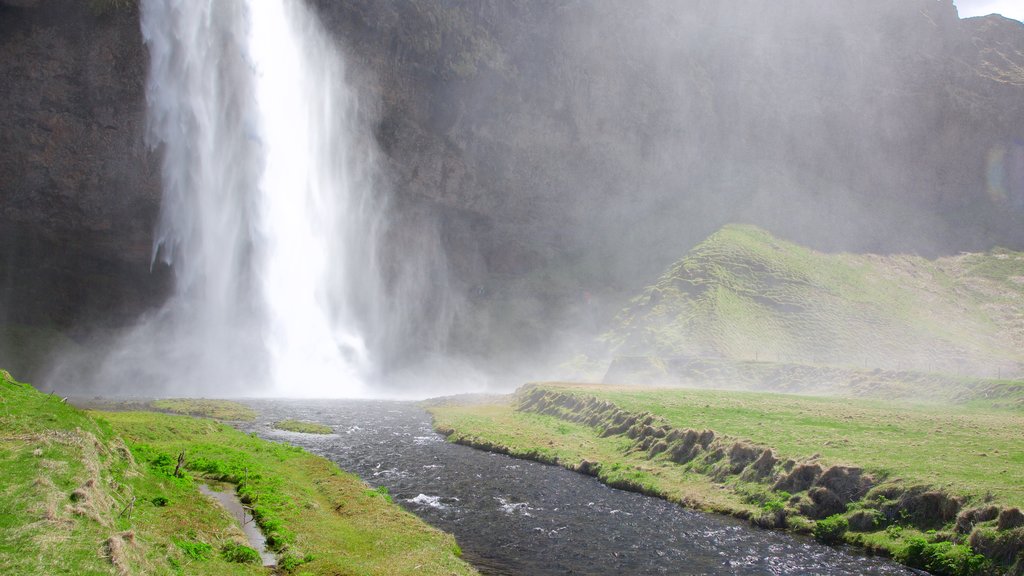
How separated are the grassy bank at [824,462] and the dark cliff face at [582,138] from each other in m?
66.6

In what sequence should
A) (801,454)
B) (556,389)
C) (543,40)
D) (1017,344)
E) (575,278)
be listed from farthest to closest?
(543,40), (575,278), (1017,344), (556,389), (801,454)

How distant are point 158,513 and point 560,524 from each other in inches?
555

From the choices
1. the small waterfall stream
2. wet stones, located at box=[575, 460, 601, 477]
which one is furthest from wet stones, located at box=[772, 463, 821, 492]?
the small waterfall stream

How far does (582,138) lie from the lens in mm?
131375

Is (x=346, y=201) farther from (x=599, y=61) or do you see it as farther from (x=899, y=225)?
(x=899, y=225)

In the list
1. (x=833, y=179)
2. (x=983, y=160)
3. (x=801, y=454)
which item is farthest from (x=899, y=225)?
(x=801, y=454)

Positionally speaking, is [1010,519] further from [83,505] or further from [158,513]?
[158,513]

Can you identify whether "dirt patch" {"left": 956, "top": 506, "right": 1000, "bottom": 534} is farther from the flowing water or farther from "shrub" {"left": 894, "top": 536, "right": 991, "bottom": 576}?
the flowing water

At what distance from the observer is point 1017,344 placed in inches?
3782

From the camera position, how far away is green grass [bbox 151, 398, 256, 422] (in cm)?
5214

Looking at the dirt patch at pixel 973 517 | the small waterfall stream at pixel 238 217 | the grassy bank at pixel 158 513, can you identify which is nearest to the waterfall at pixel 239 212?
the small waterfall stream at pixel 238 217

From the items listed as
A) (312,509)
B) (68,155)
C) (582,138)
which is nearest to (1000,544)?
(312,509)

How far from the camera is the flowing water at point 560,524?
67.1 feet

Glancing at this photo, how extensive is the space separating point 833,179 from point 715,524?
13304cm
